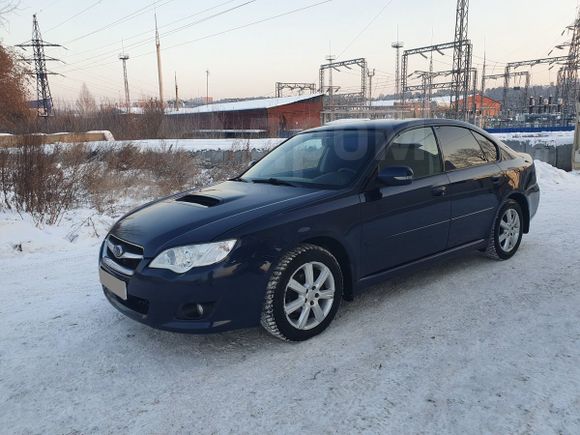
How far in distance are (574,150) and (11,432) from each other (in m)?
14.0

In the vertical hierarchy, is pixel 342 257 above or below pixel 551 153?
below

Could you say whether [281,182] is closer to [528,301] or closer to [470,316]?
[470,316]

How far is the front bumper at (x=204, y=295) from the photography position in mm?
2895

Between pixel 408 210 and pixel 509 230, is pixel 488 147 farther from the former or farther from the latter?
pixel 408 210

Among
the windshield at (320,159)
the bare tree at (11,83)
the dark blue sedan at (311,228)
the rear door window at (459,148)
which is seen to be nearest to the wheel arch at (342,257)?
the dark blue sedan at (311,228)

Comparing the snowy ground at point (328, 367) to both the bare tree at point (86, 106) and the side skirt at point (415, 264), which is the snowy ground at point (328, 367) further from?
the bare tree at point (86, 106)

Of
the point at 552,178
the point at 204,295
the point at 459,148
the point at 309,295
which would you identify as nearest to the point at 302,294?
the point at 309,295

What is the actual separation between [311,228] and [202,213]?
2.58 ft

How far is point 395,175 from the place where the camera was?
11.9ft

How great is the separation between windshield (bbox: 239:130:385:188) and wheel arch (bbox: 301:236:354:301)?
471mm

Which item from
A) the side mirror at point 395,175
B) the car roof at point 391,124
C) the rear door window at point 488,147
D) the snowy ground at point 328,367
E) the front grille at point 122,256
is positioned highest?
the car roof at point 391,124

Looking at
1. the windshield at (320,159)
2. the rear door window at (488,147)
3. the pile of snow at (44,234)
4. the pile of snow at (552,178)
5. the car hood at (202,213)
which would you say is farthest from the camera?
the pile of snow at (552,178)

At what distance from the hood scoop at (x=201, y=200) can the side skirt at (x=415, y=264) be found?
1.29m

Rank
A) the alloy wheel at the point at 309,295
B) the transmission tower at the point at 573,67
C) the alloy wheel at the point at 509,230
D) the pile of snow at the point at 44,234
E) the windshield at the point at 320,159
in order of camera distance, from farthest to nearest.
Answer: the transmission tower at the point at 573,67, the pile of snow at the point at 44,234, the alloy wheel at the point at 509,230, the windshield at the point at 320,159, the alloy wheel at the point at 309,295
